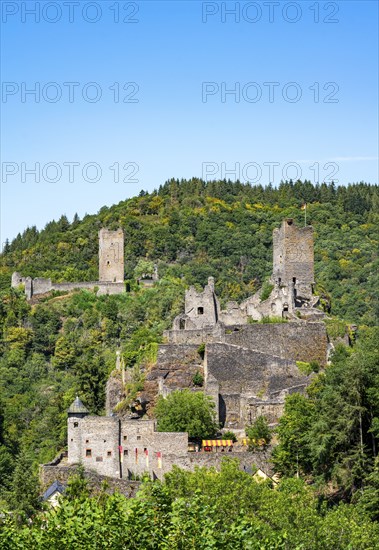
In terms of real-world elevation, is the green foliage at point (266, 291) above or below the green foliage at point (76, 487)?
above

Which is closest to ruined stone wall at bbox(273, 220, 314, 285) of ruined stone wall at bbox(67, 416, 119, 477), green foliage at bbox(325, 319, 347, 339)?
green foliage at bbox(325, 319, 347, 339)

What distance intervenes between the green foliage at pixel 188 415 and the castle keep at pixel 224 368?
899 millimetres

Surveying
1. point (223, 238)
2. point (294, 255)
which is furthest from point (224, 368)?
point (223, 238)

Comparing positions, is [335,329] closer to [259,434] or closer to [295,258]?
[295,258]

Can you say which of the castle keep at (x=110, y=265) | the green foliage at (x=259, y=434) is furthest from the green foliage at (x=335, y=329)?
the castle keep at (x=110, y=265)

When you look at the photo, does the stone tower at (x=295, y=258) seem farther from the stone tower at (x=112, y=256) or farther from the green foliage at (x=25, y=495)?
the stone tower at (x=112, y=256)

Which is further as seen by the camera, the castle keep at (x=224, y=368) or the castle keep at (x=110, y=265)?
the castle keep at (x=110, y=265)

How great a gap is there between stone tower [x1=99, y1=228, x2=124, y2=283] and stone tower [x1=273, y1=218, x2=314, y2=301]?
29.0 meters

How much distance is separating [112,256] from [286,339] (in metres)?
39.6

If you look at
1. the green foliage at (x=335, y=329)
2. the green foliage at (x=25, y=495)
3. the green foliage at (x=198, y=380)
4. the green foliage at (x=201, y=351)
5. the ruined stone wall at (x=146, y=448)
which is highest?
the green foliage at (x=335, y=329)

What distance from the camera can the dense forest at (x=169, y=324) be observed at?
4131 centimetres

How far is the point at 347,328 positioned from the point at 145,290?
33.3 metres

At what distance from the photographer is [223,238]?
128875 mm

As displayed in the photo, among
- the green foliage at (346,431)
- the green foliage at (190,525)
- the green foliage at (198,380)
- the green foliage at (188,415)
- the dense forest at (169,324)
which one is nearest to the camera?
the green foliage at (190,525)
